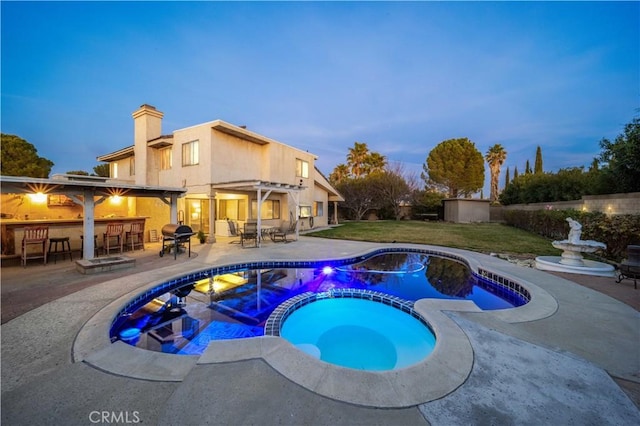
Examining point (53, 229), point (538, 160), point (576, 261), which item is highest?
point (538, 160)

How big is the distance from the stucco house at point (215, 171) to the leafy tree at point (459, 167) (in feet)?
68.5

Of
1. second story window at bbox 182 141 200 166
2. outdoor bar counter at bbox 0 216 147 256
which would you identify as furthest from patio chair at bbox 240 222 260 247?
second story window at bbox 182 141 200 166

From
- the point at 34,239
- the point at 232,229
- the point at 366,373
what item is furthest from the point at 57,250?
the point at 366,373

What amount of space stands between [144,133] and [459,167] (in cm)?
3206

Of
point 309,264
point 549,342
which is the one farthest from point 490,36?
point 549,342

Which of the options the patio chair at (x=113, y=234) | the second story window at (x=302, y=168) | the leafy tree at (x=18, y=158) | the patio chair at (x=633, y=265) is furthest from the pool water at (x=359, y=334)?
the leafy tree at (x=18, y=158)

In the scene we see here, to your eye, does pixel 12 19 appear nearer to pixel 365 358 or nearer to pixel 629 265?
pixel 365 358

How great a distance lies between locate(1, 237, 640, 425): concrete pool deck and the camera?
209cm

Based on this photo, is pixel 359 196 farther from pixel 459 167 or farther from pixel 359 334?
pixel 359 334

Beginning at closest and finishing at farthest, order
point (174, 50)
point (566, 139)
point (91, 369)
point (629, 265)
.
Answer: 1. point (91, 369)
2. point (629, 265)
3. point (174, 50)
4. point (566, 139)

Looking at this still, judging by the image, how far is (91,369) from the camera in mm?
2705

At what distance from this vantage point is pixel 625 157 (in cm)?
942

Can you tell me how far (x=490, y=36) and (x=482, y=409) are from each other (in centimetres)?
2494

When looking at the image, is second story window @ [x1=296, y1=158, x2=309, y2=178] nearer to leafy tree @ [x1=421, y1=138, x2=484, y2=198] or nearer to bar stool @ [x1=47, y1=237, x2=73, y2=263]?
bar stool @ [x1=47, y1=237, x2=73, y2=263]
